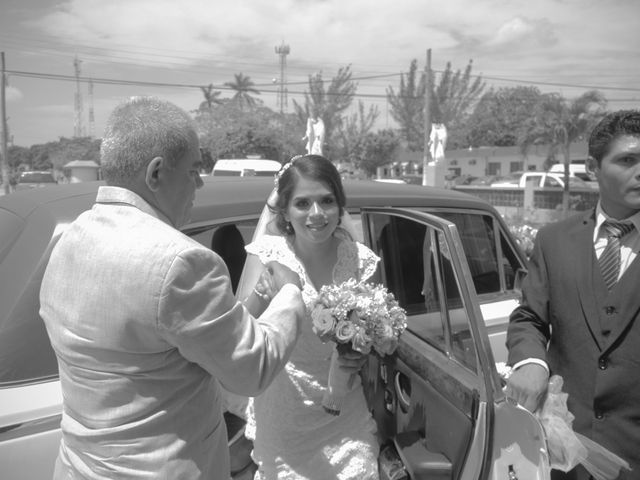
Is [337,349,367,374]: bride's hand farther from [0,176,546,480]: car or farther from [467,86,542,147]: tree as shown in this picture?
[467,86,542,147]: tree

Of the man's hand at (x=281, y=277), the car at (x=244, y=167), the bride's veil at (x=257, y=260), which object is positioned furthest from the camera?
the car at (x=244, y=167)

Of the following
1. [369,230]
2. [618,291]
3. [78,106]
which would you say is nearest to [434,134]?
[369,230]

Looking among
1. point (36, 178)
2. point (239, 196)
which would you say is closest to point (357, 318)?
point (239, 196)

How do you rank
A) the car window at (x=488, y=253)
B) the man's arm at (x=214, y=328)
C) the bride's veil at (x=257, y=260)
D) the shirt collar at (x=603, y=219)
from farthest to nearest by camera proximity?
1. the car window at (x=488, y=253)
2. the bride's veil at (x=257, y=260)
3. the shirt collar at (x=603, y=219)
4. the man's arm at (x=214, y=328)

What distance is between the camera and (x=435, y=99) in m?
48.6

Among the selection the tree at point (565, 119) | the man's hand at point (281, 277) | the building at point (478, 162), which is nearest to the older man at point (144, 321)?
the man's hand at point (281, 277)

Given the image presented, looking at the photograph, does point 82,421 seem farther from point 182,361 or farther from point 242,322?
point 242,322

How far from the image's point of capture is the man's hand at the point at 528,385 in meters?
1.85

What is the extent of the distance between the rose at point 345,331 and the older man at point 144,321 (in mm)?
576

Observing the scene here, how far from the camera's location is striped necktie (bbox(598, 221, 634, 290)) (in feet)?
6.39

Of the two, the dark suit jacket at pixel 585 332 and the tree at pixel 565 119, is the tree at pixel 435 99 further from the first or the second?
the dark suit jacket at pixel 585 332

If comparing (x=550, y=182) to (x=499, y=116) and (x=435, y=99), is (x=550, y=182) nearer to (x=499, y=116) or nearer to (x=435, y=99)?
(x=435, y=99)

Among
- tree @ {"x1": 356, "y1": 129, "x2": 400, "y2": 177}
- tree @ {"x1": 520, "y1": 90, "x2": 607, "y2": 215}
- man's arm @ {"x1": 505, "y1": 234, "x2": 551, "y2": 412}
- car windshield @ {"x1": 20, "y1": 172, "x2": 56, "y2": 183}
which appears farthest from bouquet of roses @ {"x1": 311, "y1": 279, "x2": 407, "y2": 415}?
tree @ {"x1": 356, "y1": 129, "x2": 400, "y2": 177}

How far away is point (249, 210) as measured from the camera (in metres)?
2.79
